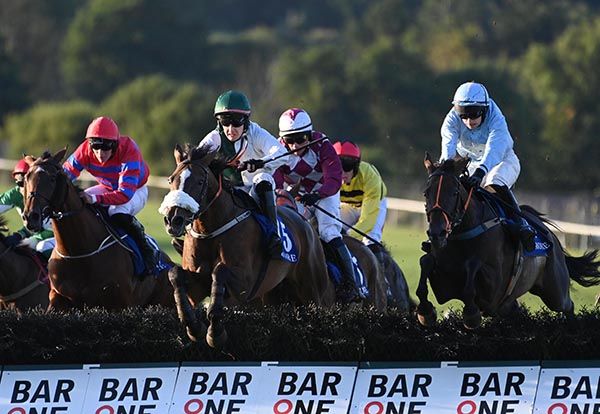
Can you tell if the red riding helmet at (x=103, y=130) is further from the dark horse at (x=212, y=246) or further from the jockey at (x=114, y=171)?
the dark horse at (x=212, y=246)

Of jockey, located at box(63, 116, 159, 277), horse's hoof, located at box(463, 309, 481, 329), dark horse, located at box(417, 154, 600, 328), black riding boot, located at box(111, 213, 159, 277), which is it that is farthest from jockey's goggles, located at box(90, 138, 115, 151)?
horse's hoof, located at box(463, 309, 481, 329)

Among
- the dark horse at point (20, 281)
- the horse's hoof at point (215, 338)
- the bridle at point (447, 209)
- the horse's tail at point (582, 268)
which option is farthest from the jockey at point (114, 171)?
the horse's tail at point (582, 268)

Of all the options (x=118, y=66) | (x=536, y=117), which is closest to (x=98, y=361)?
(x=536, y=117)

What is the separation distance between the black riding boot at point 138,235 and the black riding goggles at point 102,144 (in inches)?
16.7

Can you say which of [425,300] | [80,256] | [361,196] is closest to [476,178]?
[425,300]

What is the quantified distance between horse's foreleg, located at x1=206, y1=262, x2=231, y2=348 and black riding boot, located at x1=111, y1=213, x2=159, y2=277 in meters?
1.10

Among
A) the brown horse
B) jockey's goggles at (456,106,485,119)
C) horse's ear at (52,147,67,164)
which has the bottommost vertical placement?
the brown horse

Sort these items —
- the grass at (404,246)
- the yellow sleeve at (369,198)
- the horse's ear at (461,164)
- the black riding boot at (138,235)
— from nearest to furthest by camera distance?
the horse's ear at (461,164), the black riding boot at (138,235), the yellow sleeve at (369,198), the grass at (404,246)

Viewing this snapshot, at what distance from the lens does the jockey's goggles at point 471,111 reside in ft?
28.5

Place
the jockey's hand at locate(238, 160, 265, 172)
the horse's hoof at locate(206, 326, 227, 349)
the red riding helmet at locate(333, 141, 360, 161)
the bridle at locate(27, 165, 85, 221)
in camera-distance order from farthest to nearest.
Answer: the red riding helmet at locate(333, 141, 360, 161), the jockey's hand at locate(238, 160, 265, 172), the bridle at locate(27, 165, 85, 221), the horse's hoof at locate(206, 326, 227, 349)

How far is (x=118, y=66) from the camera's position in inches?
2067

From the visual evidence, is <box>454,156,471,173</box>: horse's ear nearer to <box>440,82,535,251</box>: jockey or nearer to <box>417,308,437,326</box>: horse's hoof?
<box>440,82,535,251</box>: jockey

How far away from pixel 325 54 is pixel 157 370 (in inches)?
1350

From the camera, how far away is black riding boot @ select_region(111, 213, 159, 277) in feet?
28.4
